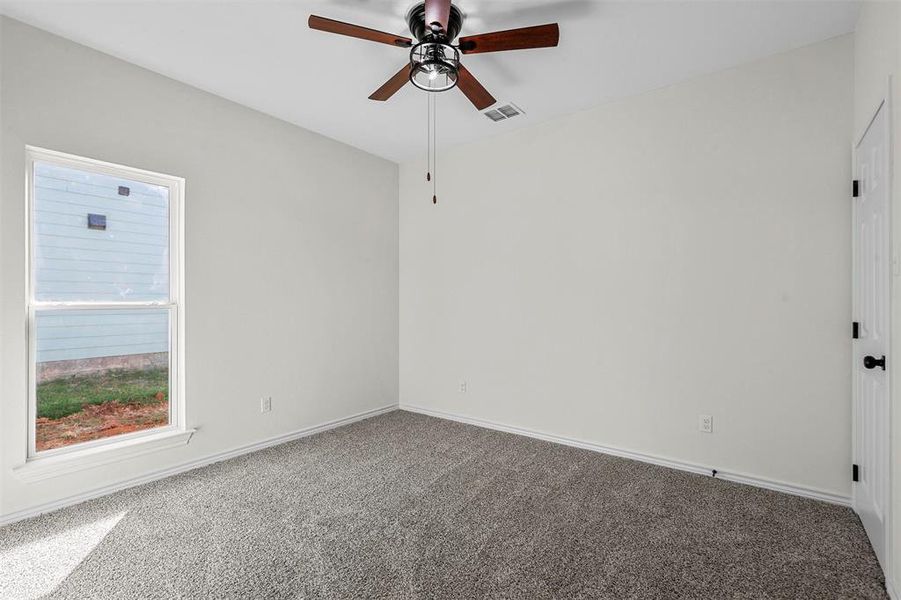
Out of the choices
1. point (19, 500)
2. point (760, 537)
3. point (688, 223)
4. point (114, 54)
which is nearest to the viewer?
point (760, 537)

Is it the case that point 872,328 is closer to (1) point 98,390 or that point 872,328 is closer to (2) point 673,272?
(2) point 673,272

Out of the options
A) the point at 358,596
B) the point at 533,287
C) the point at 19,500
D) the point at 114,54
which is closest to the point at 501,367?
the point at 533,287

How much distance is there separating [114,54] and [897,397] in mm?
4544

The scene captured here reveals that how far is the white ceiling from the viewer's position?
2.32 m

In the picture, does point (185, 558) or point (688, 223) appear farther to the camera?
point (688, 223)

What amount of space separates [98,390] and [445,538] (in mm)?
2467

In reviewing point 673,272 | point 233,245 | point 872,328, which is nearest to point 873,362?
point 872,328

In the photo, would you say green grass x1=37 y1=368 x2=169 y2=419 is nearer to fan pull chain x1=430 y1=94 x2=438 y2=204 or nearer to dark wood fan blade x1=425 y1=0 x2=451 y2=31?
fan pull chain x1=430 y1=94 x2=438 y2=204

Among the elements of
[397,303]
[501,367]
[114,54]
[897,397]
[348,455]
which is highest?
[114,54]

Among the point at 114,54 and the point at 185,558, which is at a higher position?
the point at 114,54

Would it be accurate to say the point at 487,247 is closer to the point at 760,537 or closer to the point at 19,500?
the point at 760,537

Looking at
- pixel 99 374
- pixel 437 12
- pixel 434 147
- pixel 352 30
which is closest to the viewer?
pixel 437 12

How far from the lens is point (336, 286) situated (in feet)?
13.8

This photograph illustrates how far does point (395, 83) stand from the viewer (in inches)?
99.0
